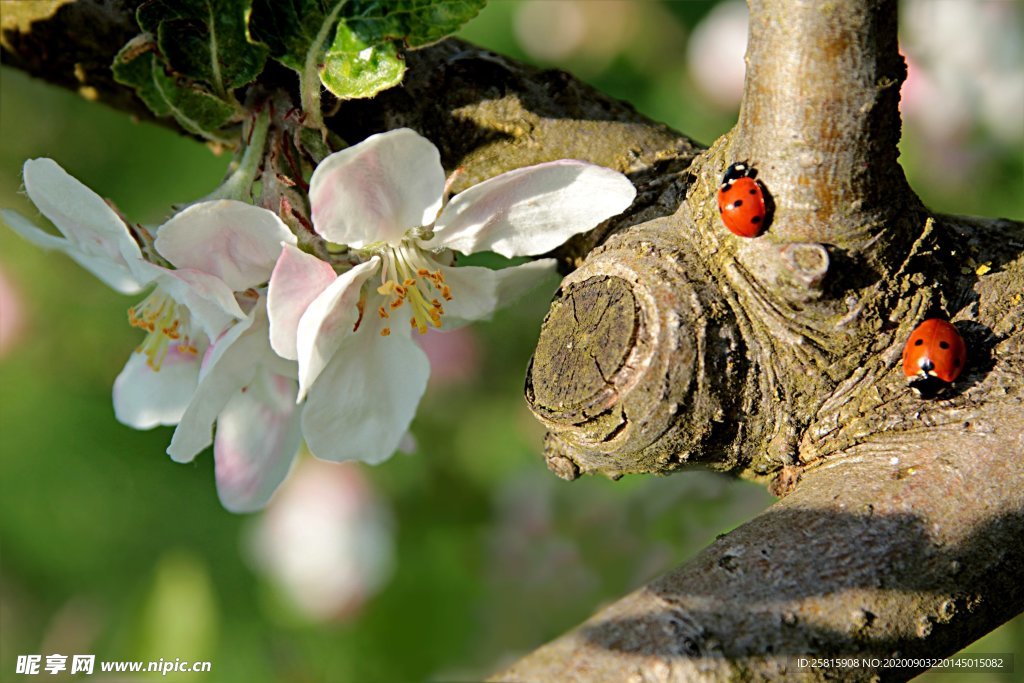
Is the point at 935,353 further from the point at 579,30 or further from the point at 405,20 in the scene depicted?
the point at 579,30

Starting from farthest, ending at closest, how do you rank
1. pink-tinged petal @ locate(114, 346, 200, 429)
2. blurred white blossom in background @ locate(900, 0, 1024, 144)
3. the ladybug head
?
blurred white blossom in background @ locate(900, 0, 1024, 144) → pink-tinged petal @ locate(114, 346, 200, 429) → the ladybug head

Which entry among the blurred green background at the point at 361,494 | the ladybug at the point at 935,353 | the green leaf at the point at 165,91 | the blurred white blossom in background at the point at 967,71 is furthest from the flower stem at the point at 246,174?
the blurred white blossom in background at the point at 967,71

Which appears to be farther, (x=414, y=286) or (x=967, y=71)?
(x=967, y=71)

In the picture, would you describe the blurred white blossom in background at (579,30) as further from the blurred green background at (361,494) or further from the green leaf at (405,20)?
the green leaf at (405,20)

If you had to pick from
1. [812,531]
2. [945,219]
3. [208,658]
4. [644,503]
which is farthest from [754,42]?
[208,658]

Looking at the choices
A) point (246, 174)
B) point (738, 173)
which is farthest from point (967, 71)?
point (246, 174)

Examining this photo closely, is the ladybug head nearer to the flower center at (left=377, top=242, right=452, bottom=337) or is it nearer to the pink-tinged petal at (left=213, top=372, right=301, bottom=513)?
the flower center at (left=377, top=242, right=452, bottom=337)

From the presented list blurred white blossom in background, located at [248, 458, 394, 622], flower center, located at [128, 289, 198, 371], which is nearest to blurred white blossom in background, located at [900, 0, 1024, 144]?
blurred white blossom in background, located at [248, 458, 394, 622]
